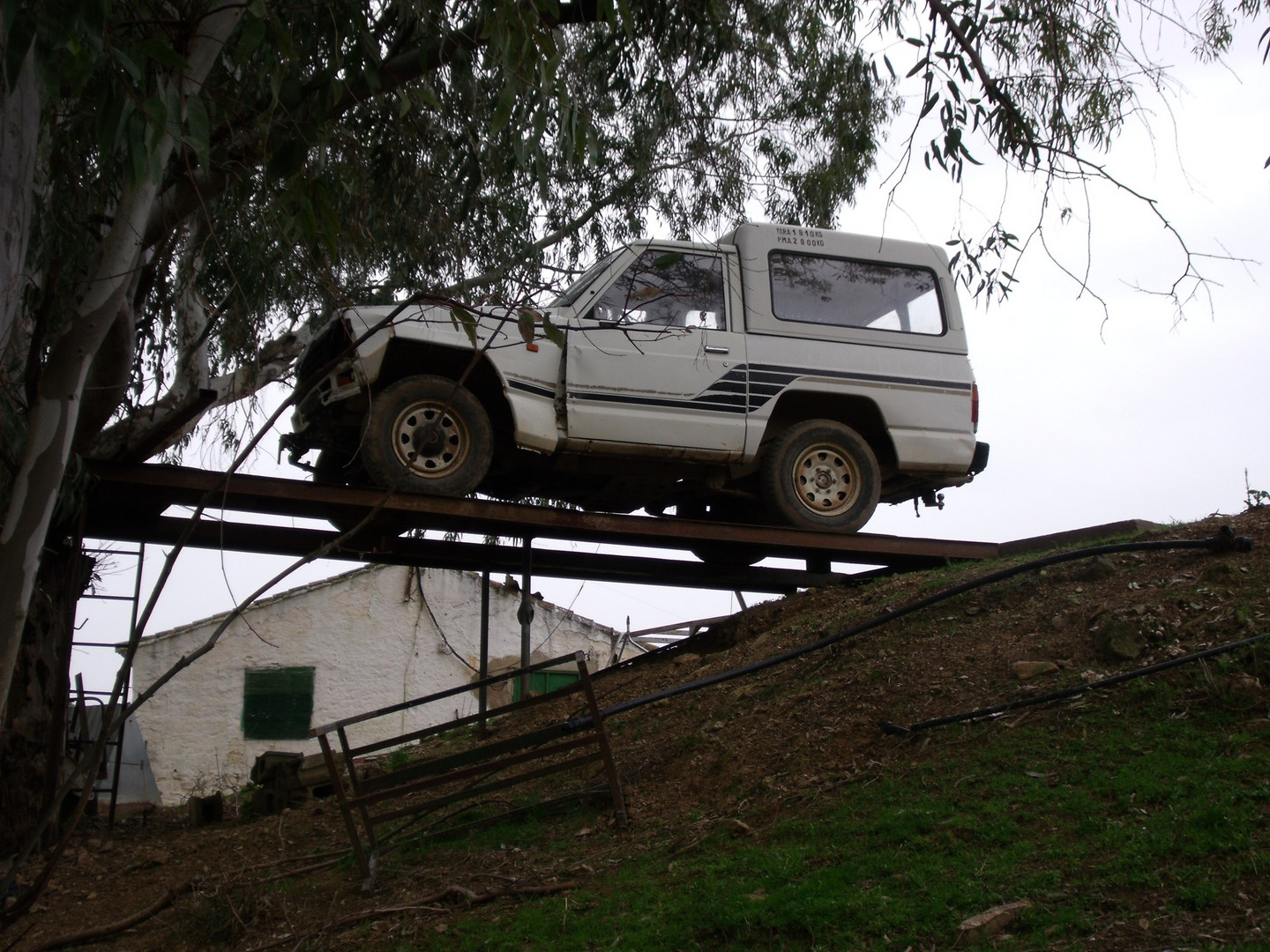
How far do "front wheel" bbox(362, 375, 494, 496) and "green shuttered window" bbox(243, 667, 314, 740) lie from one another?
1380 cm

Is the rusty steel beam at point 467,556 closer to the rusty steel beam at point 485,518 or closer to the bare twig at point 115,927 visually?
the rusty steel beam at point 485,518

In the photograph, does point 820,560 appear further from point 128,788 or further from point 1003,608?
point 128,788

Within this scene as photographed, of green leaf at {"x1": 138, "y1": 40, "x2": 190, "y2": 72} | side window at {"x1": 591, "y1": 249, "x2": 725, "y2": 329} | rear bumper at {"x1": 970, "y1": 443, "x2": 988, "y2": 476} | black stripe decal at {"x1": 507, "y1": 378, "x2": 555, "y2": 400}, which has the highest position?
side window at {"x1": 591, "y1": 249, "x2": 725, "y2": 329}

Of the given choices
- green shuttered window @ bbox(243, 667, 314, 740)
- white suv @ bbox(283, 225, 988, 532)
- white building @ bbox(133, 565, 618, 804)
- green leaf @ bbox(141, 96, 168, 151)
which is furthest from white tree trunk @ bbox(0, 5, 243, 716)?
green shuttered window @ bbox(243, 667, 314, 740)

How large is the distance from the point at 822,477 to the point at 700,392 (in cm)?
127

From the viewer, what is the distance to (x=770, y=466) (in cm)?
886

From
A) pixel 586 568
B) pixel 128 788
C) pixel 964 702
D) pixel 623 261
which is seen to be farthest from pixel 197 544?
pixel 128 788

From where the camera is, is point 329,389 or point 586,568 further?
point 586,568

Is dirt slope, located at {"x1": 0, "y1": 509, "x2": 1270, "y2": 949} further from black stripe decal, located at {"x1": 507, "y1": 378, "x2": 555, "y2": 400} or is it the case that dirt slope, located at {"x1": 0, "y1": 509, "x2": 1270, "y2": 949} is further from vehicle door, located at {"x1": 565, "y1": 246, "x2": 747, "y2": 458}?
black stripe decal, located at {"x1": 507, "y1": 378, "x2": 555, "y2": 400}

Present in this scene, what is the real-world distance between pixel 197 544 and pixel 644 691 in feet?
11.5

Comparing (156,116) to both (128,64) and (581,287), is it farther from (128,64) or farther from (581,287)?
(581,287)

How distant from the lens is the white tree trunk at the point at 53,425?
3.93 metres

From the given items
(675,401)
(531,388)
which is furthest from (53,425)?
(675,401)

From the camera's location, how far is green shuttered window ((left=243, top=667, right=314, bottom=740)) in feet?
66.9
